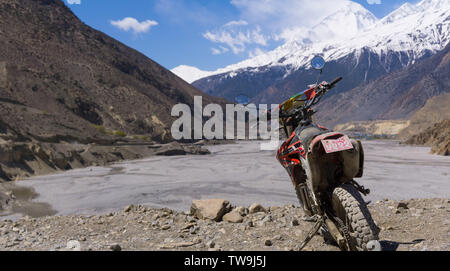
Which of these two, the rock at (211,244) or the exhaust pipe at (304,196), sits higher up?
the exhaust pipe at (304,196)

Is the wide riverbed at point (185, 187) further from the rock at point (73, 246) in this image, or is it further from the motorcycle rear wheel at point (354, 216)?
the motorcycle rear wheel at point (354, 216)

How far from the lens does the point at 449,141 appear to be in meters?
41.7

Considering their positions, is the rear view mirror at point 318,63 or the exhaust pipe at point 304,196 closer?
the exhaust pipe at point 304,196

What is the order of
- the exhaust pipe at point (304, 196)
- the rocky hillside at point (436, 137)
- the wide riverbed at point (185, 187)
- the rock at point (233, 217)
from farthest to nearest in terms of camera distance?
the rocky hillside at point (436, 137) < the wide riverbed at point (185, 187) < the rock at point (233, 217) < the exhaust pipe at point (304, 196)

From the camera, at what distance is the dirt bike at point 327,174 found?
3.63m

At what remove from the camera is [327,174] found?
4219 mm

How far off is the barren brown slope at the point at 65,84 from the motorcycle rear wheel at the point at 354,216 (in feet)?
96.5

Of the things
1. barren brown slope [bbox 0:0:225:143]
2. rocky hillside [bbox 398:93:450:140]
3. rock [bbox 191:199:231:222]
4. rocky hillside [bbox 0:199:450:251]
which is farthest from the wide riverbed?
rocky hillside [bbox 398:93:450:140]

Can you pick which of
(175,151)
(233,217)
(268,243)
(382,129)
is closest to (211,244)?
(268,243)

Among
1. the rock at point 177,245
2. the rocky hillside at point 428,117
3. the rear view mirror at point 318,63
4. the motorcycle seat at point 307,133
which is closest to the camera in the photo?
the motorcycle seat at point 307,133

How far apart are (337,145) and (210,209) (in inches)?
146

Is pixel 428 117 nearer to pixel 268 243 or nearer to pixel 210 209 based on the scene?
pixel 210 209

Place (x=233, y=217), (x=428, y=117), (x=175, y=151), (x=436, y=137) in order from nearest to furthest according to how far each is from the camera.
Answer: (x=233, y=217) < (x=175, y=151) < (x=436, y=137) < (x=428, y=117)

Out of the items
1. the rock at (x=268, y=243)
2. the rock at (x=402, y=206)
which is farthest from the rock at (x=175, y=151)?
the rock at (x=268, y=243)
